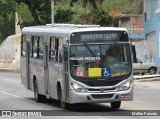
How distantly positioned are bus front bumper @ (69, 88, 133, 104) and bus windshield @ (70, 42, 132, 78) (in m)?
0.55

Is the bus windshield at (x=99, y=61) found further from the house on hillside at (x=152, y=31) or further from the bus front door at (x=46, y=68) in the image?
the house on hillside at (x=152, y=31)

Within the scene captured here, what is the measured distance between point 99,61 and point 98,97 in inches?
43.9

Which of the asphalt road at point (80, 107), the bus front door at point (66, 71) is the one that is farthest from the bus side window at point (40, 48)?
the bus front door at point (66, 71)

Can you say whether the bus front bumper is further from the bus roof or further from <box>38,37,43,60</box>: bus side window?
<box>38,37,43,60</box>: bus side window

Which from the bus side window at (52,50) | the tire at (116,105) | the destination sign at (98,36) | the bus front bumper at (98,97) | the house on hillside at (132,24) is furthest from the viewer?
the house on hillside at (132,24)

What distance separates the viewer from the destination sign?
19.3 meters

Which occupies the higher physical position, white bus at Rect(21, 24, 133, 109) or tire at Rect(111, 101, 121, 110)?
white bus at Rect(21, 24, 133, 109)

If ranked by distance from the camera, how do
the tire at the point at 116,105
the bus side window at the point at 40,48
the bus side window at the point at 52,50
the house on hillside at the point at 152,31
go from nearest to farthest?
the tire at the point at 116,105
the bus side window at the point at 52,50
the bus side window at the point at 40,48
the house on hillside at the point at 152,31

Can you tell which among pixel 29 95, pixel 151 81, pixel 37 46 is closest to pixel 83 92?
pixel 37 46

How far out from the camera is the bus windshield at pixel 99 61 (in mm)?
18953

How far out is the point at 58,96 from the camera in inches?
805

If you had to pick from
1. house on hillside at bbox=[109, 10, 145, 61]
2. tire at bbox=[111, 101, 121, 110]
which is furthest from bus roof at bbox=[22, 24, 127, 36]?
house on hillside at bbox=[109, 10, 145, 61]

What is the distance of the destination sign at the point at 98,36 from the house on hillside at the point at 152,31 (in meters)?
27.0

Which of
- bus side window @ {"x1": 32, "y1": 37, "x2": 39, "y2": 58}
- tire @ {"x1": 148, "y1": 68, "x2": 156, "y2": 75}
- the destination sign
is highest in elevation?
the destination sign
